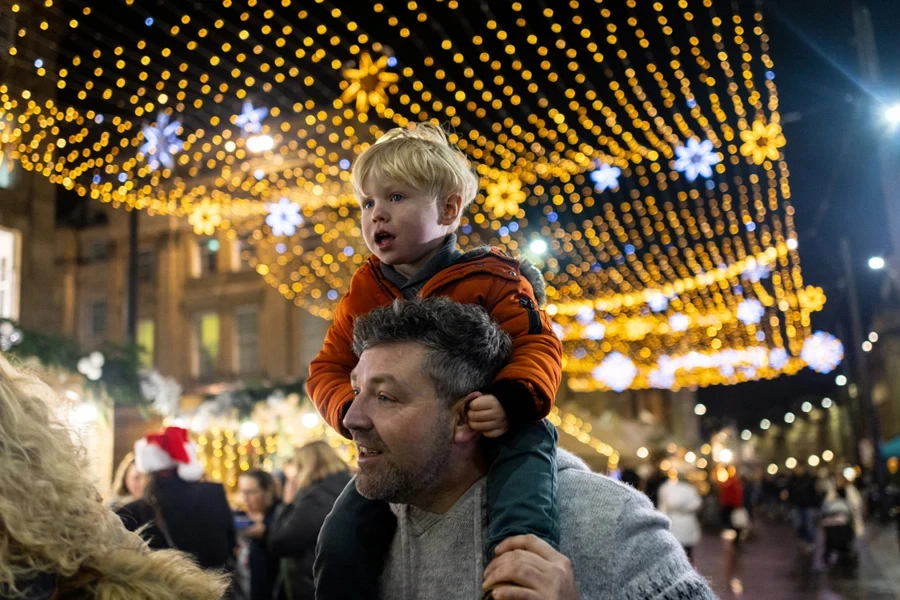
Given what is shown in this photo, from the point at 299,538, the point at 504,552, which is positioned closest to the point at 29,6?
the point at 299,538

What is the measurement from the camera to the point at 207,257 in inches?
1102

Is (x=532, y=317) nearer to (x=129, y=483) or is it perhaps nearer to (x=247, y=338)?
(x=129, y=483)

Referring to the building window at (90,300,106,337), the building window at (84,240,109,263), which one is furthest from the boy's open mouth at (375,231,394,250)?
the building window at (90,300,106,337)

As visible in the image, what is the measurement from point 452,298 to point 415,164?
45cm

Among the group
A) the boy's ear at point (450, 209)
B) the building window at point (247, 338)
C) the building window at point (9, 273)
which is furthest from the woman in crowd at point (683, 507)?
the building window at point (247, 338)

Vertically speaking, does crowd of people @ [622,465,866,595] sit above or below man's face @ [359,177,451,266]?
below

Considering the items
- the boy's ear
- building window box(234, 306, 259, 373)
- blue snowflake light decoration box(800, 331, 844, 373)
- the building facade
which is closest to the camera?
the boy's ear

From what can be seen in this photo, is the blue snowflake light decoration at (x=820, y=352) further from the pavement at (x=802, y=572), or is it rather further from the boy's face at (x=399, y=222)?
the boy's face at (x=399, y=222)

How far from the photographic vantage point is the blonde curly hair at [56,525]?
1766 millimetres

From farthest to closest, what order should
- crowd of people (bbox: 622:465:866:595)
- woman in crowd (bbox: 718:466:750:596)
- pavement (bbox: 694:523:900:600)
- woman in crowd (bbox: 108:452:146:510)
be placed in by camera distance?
woman in crowd (bbox: 718:466:750:596), crowd of people (bbox: 622:465:866:595), pavement (bbox: 694:523:900:600), woman in crowd (bbox: 108:452:146:510)

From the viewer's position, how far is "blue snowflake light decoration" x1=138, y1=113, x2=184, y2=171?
322 inches

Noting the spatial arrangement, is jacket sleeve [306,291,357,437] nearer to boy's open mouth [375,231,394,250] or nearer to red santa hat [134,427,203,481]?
boy's open mouth [375,231,394,250]

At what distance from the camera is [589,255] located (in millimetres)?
19766

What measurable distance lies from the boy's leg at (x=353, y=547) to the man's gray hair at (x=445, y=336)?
348 mm
